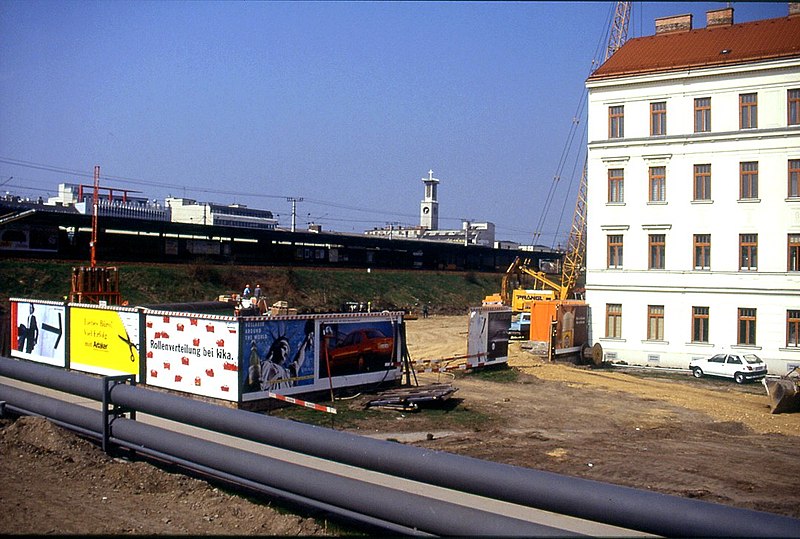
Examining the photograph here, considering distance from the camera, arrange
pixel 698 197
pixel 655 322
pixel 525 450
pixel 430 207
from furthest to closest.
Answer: pixel 430 207 → pixel 655 322 → pixel 698 197 → pixel 525 450

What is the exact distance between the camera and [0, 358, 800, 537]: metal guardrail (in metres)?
4.10

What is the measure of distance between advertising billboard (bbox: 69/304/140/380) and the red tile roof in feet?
87.7

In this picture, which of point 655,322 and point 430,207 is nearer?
point 655,322

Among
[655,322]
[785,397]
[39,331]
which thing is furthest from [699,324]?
[39,331]

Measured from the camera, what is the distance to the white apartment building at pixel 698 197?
33156 mm

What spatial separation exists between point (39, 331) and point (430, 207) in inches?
5128

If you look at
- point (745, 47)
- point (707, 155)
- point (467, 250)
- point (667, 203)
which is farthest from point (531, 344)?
point (467, 250)

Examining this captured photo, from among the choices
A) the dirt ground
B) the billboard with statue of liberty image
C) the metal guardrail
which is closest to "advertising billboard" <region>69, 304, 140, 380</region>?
the billboard with statue of liberty image

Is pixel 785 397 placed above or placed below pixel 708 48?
below

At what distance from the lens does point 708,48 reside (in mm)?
36281

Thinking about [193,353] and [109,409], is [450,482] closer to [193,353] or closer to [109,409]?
[109,409]

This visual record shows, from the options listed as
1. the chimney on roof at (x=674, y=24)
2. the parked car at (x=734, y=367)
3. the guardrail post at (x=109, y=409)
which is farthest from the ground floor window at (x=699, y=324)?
the guardrail post at (x=109, y=409)

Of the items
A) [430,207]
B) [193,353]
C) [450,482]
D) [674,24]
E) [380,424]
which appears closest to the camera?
[450,482]

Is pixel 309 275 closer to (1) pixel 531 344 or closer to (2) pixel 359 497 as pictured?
(1) pixel 531 344
